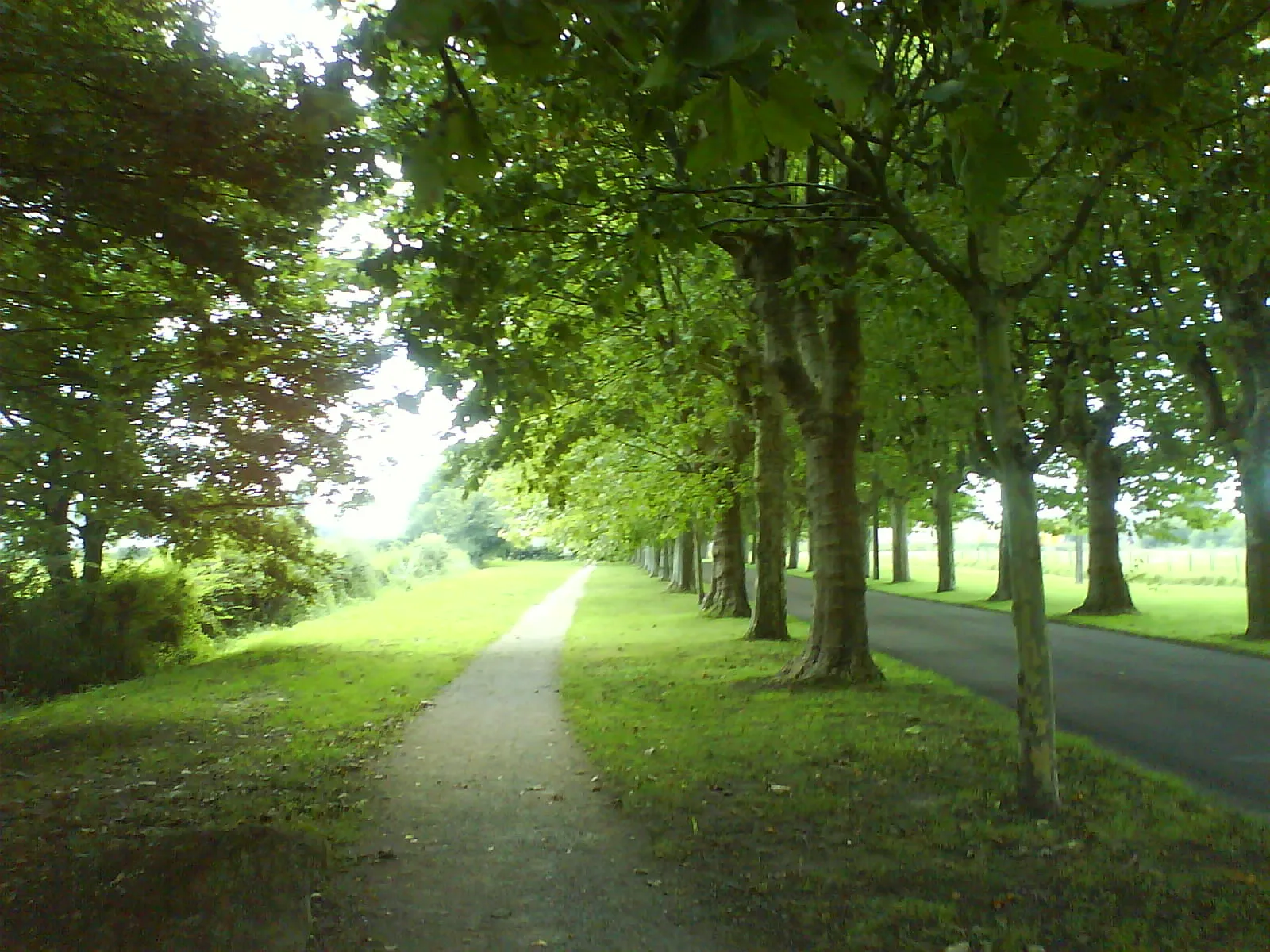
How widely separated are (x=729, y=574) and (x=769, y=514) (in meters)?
6.72

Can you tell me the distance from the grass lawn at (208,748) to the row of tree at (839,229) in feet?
10.7

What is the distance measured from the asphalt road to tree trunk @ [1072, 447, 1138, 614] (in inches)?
98.7

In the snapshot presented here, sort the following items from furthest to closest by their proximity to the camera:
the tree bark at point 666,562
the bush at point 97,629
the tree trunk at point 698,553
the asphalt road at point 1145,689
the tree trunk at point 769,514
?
the tree bark at point 666,562, the tree trunk at point 698,553, the tree trunk at point 769,514, the bush at point 97,629, the asphalt road at point 1145,689

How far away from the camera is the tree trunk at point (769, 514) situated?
17609 millimetres

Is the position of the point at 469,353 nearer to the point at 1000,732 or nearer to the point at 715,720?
the point at 715,720

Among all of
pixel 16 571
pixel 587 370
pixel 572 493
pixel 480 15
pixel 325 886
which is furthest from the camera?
pixel 572 493

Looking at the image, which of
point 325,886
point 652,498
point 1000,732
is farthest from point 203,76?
point 652,498

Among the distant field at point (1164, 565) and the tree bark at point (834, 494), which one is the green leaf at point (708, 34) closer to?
the tree bark at point (834, 494)

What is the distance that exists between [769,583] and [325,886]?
45.2ft

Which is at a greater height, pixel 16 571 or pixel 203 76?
pixel 203 76

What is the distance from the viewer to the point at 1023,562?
257 inches

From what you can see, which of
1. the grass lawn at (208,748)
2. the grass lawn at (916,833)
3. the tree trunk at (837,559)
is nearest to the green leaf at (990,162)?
the grass lawn at (916,833)

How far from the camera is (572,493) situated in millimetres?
24156

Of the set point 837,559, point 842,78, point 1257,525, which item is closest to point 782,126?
point 842,78
